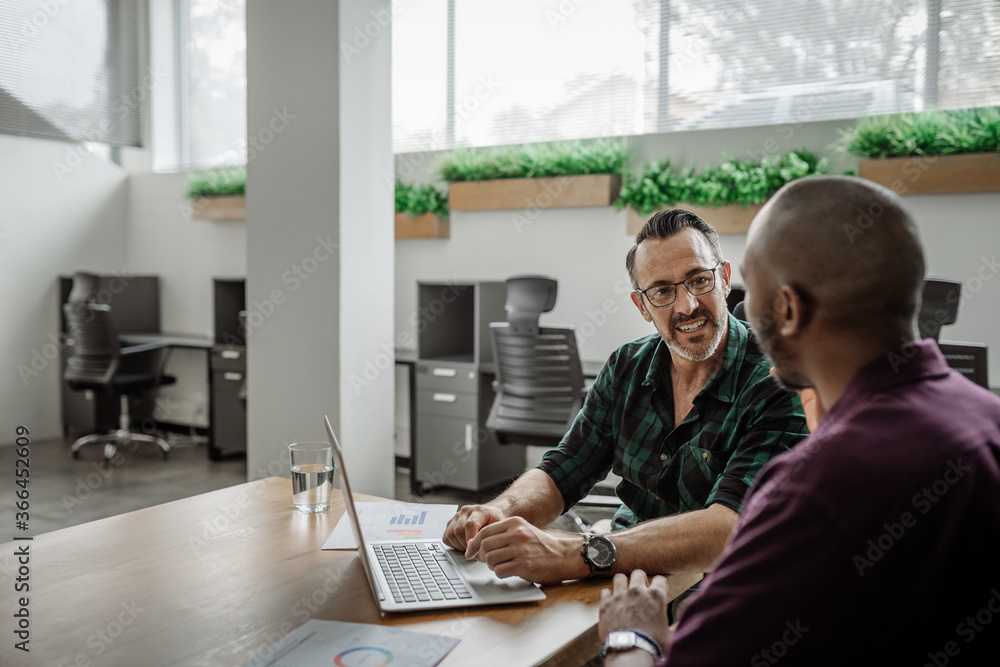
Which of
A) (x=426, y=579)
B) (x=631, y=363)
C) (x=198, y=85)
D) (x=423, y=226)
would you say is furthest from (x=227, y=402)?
(x=426, y=579)

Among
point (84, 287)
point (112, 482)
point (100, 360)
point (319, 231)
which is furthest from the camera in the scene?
point (84, 287)

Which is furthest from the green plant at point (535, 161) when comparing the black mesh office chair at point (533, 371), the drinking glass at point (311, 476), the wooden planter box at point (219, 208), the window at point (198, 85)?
the drinking glass at point (311, 476)

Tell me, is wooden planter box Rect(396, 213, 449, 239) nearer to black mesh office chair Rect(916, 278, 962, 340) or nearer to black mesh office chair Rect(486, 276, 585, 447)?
black mesh office chair Rect(486, 276, 585, 447)

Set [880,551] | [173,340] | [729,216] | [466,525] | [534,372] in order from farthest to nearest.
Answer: [173,340]
[729,216]
[534,372]
[466,525]
[880,551]

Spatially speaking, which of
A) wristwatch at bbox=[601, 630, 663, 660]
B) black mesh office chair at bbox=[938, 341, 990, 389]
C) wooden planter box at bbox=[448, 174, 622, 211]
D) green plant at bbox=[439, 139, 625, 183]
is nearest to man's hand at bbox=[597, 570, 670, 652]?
wristwatch at bbox=[601, 630, 663, 660]

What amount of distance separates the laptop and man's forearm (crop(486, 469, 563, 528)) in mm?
289

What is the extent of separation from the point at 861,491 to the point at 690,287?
105 centimetres

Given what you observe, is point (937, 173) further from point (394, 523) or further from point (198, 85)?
point (198, 85)

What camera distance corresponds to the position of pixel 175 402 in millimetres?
6656

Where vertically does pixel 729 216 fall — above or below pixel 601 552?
above

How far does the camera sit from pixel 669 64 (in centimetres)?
456

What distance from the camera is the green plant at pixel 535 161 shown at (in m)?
4.57

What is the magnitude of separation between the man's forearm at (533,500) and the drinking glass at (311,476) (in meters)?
0.37

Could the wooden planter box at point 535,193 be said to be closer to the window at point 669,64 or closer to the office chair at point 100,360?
the window at point 669,64
